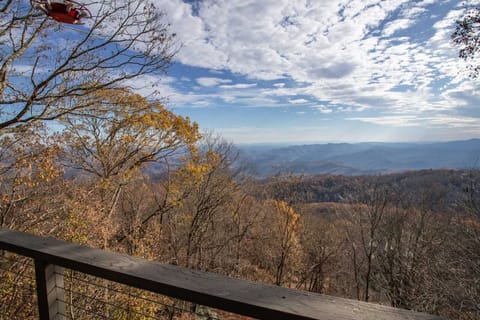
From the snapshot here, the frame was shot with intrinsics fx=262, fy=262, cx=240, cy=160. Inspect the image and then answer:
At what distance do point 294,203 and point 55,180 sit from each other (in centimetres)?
1082

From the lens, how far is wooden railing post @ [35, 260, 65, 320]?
4.44 feet

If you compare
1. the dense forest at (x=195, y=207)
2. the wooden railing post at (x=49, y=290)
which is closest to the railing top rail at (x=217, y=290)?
the wooden railing post at (x=49, y=290)

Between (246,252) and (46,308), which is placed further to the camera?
(246,252)

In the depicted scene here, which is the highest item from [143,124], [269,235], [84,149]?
[143,124]

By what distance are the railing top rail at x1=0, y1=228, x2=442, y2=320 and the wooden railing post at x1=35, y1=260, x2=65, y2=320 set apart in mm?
78

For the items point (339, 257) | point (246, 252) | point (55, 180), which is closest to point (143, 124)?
point (55, 180)

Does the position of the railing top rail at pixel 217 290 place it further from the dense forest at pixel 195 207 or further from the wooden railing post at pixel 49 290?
the dense forest at pixel 195 207

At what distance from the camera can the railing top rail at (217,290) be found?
2.75 ft

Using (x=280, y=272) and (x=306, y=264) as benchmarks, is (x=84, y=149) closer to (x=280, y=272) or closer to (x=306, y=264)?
(x=280, y=272)

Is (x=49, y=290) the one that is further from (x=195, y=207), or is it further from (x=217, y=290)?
(x=195, y=207)

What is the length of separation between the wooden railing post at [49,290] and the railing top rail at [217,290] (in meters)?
0.08

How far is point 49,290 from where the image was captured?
1365mm

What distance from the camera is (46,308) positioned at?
1373 mm

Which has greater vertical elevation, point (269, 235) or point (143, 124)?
point (143, 124)
